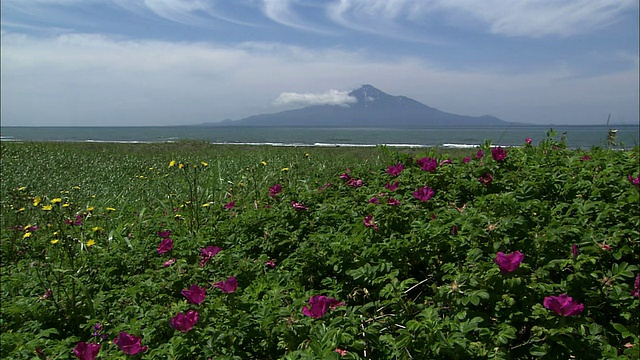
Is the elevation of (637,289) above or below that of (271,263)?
above

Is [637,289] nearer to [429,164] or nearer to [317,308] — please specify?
[317,308]

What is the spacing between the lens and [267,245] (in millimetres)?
2914

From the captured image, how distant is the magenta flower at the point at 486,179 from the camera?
9.51 feet

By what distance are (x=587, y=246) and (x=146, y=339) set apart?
2052 millimetres

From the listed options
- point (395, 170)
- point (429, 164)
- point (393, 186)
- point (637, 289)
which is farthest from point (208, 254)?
point (637, 289)

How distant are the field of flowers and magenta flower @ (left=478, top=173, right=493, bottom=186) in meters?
0.03

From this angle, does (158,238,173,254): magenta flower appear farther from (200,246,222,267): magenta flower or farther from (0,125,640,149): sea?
(0,125,640,149): sea

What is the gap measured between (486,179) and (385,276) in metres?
1.21

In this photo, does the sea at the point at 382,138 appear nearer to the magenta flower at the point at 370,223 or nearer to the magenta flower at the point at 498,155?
the magenta flower at the point at 498,155

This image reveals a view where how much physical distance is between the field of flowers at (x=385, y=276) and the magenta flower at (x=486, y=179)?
0.03 metres

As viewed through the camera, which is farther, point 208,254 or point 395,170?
point 395,170

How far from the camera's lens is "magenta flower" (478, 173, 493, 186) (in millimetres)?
2898

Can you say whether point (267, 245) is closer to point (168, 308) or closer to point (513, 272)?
point (168, 308)

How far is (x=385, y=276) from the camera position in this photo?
83.4 inches
